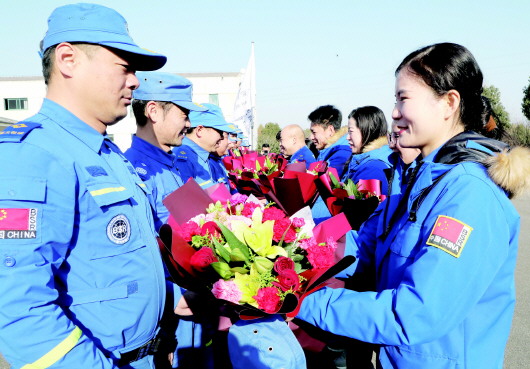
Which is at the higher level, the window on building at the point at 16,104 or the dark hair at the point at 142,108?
the dark hair at the point at 142,108

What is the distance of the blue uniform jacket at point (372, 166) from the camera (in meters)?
4.19

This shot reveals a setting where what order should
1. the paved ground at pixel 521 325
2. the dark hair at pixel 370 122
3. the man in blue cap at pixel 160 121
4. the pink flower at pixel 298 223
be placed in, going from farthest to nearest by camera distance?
the dark hair at pixel 370 122, the paved ground at pixel 521 325, the man in blue cap at pixel 160 121, the pink flower at pixel 298 223

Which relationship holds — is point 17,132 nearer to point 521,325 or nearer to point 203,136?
point 203,136

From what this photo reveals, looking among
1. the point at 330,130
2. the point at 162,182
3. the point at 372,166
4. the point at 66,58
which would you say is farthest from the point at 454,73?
the point at 330,130

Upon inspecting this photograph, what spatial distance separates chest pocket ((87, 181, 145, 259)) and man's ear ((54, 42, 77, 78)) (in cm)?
51

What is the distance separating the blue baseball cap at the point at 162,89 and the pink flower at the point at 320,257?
7.14ft

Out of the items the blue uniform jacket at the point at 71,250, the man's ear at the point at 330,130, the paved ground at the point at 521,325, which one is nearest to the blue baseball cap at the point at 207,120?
the man's ear at the point at 330,130

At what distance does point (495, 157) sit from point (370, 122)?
10.4ft

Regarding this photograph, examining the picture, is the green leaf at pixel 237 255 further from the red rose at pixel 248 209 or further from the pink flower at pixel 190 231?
the red rose at pixel 248 209

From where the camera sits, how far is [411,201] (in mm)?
1757

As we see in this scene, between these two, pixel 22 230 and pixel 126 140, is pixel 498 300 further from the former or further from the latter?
pixel 126 140

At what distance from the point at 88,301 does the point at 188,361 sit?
195cm

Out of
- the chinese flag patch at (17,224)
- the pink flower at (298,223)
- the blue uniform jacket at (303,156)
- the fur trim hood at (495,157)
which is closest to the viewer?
the chinese flag patch at (17,224)

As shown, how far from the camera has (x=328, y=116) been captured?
700 centimetres
